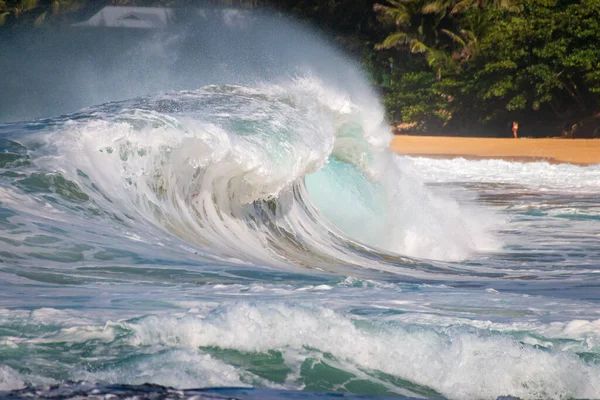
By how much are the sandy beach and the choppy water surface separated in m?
11.4

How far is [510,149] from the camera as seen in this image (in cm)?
2605

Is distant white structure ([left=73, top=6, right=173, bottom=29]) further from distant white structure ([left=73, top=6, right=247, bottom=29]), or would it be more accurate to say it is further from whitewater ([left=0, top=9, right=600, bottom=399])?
whitewater ([left=0, top=9, right=600, bottom=399])

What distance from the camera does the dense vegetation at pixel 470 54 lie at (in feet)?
103

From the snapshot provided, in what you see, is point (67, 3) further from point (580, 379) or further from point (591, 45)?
point (580, 379)

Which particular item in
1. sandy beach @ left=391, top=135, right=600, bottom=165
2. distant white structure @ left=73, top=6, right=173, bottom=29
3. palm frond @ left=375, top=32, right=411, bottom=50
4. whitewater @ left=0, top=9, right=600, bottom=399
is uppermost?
distant white structure @ left=73, top=6, right=173, bottom=29

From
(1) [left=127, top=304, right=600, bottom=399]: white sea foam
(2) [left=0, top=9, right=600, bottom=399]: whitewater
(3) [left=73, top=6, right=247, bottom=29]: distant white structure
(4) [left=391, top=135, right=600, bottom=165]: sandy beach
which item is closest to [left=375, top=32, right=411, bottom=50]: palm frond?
(4) [left=391, top=135, right=600, bottom=165]: sandy beach

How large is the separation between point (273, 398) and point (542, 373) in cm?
101

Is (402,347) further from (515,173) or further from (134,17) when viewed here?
(134,17)

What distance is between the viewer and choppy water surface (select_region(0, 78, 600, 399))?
143 inches

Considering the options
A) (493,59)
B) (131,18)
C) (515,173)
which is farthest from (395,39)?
(515,173)

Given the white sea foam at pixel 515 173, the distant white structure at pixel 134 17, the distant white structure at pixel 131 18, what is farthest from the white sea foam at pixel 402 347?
the distant white structure at pixel 131 18

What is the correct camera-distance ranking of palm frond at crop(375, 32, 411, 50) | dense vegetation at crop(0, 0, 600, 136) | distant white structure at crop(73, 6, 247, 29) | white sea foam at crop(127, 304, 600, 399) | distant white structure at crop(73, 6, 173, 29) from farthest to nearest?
distant white structure at crop(73, 6, 173, 29) → distant white structure at crop(73, 6, 247, 29) → palm frond at crop(375, 32, 411, 50) → dense vegetation at crop(0, 0, 600, 136) → white sea foam at crop(127, 304, 600, 399)

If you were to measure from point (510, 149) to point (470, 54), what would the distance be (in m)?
9.20

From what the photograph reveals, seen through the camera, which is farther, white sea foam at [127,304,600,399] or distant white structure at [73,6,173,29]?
distant white structure at [73,6,173,29]
